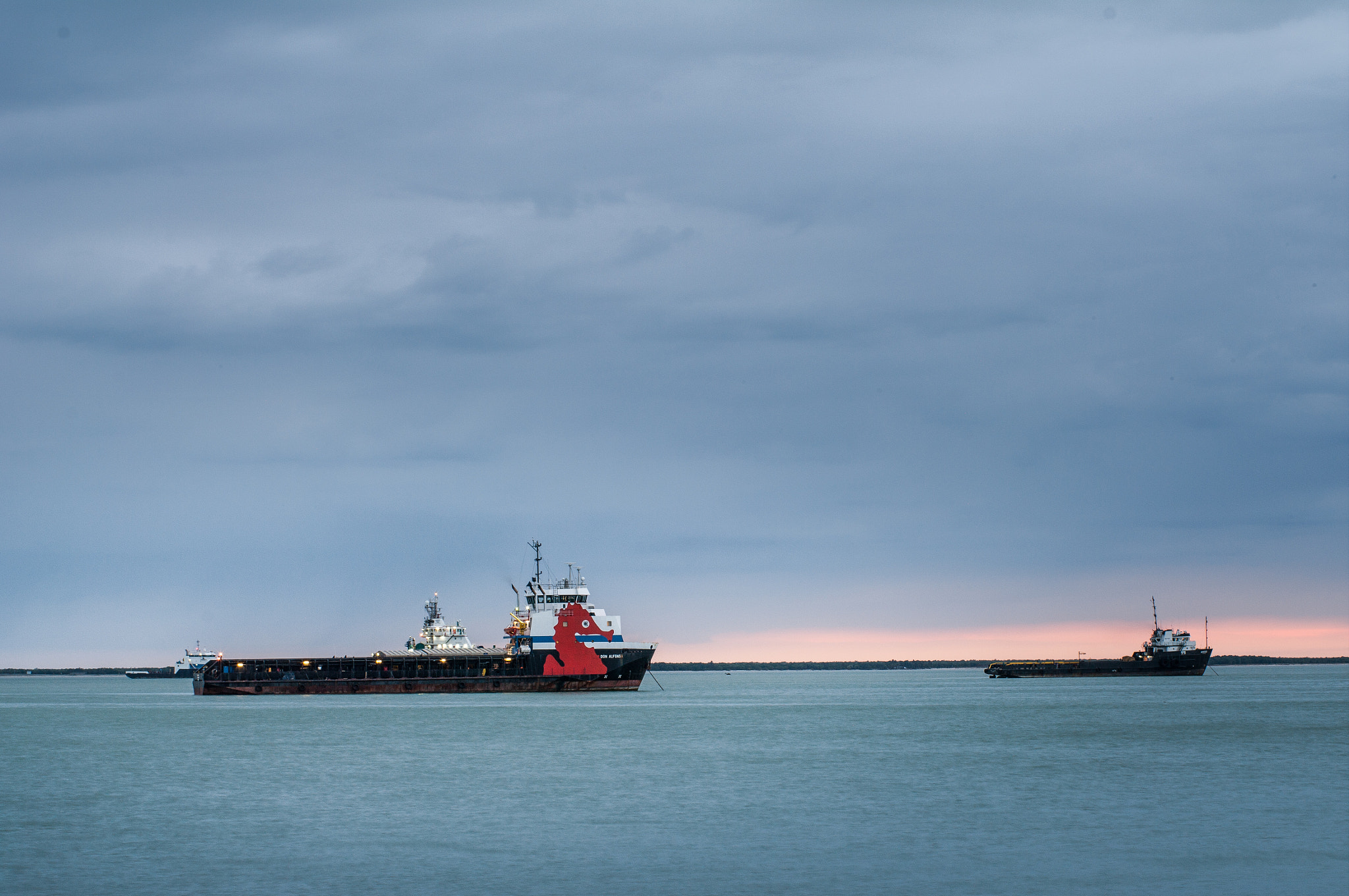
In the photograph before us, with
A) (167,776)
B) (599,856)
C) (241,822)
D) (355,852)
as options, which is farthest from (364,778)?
(599,856)

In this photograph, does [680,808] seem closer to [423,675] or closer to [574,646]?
[574,646]

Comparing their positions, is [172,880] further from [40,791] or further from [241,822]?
[40,791]

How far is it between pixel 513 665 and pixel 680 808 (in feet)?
260

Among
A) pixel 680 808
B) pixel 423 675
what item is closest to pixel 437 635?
pixel 423 675

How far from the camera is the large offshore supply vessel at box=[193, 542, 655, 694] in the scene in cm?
11394

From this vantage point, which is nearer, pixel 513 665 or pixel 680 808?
pixel 680 808

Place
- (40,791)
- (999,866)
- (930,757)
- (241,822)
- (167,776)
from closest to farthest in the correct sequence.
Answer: (999,866) → (241,822) → (40,791) → (167,776) → (930,757)

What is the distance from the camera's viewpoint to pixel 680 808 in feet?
143

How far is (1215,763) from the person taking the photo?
57.1 meters

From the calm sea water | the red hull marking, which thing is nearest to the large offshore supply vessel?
the red hull marking

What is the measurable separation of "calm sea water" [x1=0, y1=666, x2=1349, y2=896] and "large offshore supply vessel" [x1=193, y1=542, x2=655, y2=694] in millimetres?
23374

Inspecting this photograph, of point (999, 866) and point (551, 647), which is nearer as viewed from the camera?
point (999, 866)

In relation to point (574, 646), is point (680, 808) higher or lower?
lower

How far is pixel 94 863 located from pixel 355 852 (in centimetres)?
658
